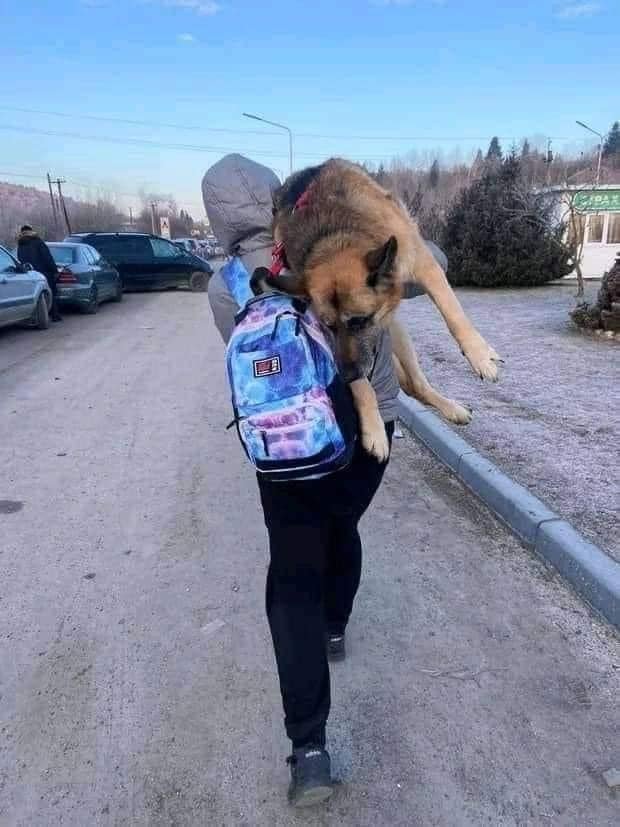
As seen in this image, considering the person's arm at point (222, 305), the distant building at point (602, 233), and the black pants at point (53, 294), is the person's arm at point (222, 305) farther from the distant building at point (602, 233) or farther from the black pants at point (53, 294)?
the distant building at point (602, 233)

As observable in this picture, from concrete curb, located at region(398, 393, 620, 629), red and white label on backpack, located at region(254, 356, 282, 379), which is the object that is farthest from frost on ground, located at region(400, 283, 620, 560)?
red and white label on backpack, located at region(254, 356, 282, 379)

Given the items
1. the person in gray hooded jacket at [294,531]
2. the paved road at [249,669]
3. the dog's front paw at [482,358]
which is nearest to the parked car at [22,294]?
the paved road at [249,669]

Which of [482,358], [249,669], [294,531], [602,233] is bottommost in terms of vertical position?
[249,669]

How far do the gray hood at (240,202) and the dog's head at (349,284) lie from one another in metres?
0.23

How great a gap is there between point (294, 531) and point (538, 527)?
207 centimetres

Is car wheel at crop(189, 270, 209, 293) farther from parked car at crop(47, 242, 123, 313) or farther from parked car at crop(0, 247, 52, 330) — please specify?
parked car at crop(0, 247, 52, 330)

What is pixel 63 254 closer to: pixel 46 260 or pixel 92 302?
pixel 92 302

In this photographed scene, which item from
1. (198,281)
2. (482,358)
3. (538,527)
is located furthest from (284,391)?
(198,281)

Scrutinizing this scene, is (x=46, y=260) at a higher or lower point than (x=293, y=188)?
lower

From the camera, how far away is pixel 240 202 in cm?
212

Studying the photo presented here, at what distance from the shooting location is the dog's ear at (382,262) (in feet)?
6.87

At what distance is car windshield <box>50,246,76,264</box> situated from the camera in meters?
14.7

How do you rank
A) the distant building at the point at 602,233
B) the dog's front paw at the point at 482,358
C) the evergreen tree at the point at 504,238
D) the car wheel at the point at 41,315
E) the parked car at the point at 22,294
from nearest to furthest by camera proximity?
the dog's front paw at the point at 482,358 → the parked car at the point at 22,294 → the car wheel at the point at 41,315 → the evergreen tree at the point at 504,238 → the distant building at the point at 602,233

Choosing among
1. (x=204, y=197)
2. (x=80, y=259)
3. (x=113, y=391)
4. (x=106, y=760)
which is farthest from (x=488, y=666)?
(x=80, y=259)
